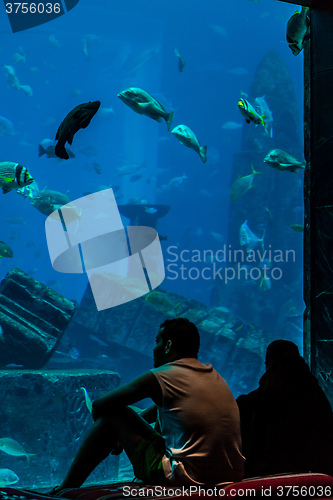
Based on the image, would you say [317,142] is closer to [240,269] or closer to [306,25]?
[306,25]

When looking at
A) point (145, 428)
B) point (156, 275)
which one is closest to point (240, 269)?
point (156, 275)

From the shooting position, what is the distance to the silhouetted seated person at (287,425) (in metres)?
2.31

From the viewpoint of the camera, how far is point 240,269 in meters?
26.9

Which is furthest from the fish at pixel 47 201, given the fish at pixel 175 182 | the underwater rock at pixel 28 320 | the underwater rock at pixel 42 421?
the fish at pixel 175 182

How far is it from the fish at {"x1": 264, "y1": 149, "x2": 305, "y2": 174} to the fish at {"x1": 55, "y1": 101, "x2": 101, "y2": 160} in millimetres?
2949

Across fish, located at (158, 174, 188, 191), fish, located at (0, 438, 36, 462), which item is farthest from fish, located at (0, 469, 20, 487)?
fish, located at (158, 174, 188, 191)

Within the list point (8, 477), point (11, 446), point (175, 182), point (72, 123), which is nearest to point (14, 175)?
point (72, 123)

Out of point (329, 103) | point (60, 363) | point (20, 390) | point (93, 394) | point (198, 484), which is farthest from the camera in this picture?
point (60, 363)

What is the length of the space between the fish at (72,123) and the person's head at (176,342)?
1227 mm

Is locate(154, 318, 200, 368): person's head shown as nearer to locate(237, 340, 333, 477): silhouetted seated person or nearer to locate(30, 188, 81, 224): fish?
locate(237, 340, 333, 477): silhouetted seated person

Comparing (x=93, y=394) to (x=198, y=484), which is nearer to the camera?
(x=198, y=484)

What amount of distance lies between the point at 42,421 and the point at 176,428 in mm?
5570

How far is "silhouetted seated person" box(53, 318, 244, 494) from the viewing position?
2012 millimetres

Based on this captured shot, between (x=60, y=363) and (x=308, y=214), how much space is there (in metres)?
9.96
